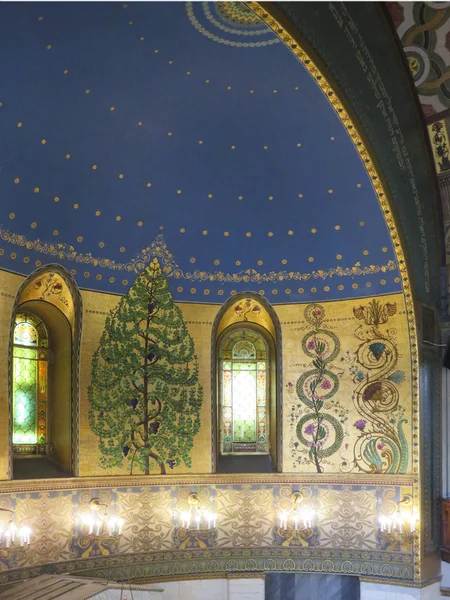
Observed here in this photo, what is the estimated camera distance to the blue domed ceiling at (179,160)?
1048cm

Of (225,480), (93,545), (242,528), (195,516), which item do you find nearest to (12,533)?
(93,545)

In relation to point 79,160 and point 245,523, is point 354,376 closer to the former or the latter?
point 245,523

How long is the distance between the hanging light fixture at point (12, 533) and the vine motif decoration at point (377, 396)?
608 centimetres

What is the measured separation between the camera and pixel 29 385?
13102 mm

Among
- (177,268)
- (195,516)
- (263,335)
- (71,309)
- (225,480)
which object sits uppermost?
(177,268)

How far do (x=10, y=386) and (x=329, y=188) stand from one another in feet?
22.1

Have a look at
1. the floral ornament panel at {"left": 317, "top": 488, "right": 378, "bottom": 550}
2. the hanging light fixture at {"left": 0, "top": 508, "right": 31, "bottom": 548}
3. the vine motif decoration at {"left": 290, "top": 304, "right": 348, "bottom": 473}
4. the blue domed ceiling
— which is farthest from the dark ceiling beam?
the hanging light fixture at {"left": 0, "top": 508, "right": 31, "bottom": 548}

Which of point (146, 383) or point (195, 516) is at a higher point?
point (146, 383)

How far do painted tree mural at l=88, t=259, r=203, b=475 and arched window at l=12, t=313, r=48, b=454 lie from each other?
103 centimetres

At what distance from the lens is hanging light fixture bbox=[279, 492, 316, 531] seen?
13.7m

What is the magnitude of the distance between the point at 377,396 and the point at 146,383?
15.0 feet

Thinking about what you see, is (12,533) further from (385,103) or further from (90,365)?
(385,103)

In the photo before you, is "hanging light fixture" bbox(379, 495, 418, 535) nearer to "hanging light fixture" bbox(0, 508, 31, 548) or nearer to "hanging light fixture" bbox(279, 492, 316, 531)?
"hanging light fixture" bbox(279, 492, 316, 531)

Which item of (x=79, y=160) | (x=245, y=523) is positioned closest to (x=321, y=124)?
(x=79, y=160)
